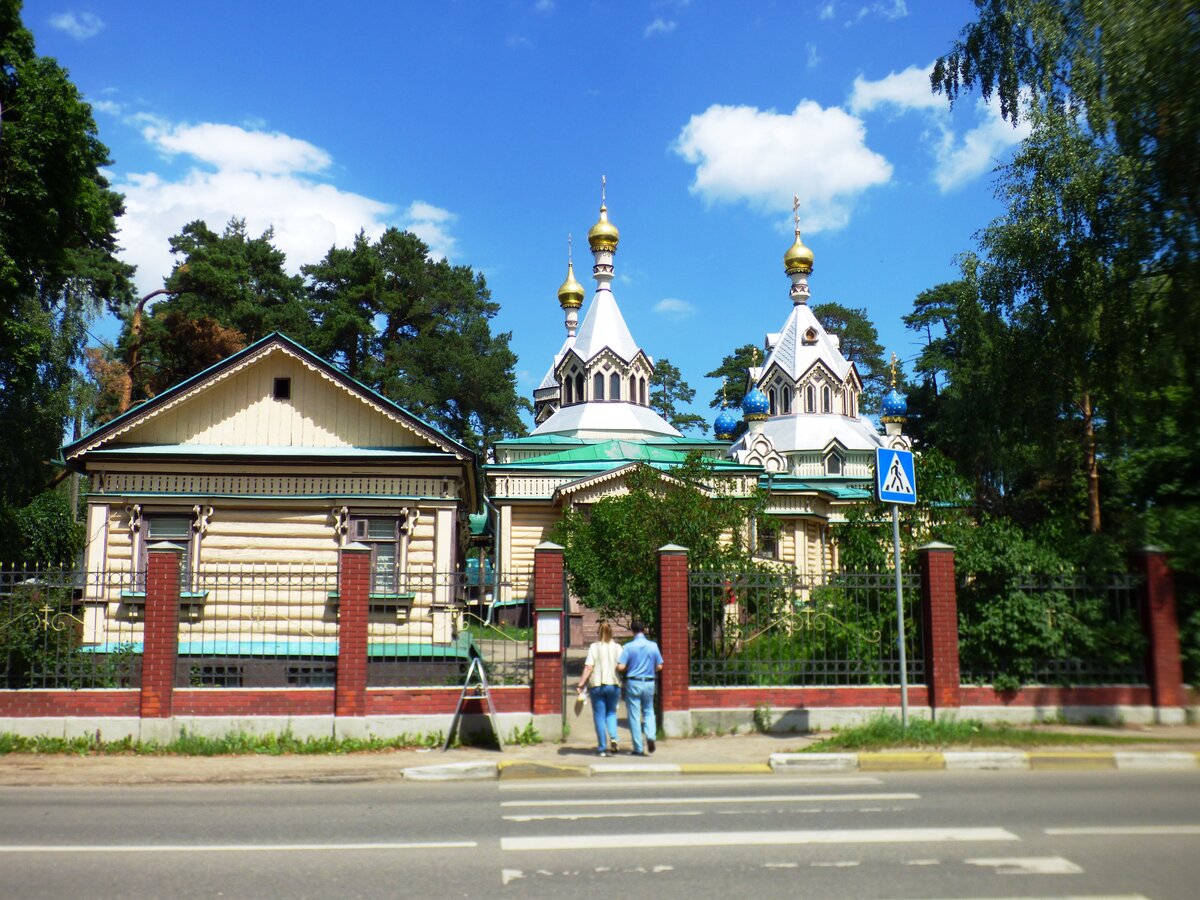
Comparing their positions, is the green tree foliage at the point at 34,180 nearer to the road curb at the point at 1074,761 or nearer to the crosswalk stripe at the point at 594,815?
the crosswalk stripe at the point at 594,815

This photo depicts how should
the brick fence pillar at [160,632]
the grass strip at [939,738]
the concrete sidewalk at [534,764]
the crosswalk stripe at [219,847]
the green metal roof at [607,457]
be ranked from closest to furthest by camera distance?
1. the crosswalk stripe at [219,847]
2. the concrete sidewalk at [534,764]
3. the grass strip at [939,738]
4. the brick fence pillar at [160,632]
5. the green metal roof at [607,457]

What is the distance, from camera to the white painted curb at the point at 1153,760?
11.5 meters

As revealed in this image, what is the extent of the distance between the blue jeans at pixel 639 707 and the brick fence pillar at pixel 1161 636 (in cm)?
761

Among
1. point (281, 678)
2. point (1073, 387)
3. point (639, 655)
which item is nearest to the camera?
point (639, 655)

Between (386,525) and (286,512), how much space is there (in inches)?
75.1

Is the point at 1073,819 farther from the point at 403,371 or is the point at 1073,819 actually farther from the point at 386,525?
the point at 403,371

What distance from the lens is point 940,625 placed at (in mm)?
14031

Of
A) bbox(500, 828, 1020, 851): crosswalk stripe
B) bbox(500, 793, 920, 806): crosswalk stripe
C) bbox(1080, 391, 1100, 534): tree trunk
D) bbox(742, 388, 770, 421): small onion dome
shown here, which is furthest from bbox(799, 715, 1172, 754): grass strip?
bbox(742, 388, 770, 421): small onion dome

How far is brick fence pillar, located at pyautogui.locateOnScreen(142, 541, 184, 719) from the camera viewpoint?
12.9 meters

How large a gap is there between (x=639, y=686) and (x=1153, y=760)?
243 inches

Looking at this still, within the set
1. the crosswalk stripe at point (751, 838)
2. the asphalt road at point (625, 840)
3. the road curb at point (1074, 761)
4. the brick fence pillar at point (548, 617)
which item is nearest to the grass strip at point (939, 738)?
the road curb at point (1074, 761)

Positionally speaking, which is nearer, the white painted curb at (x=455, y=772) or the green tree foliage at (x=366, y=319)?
the white painted curb at (x=455, y=772)

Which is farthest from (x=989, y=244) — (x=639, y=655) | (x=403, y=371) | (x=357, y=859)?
(x=403, y=371)

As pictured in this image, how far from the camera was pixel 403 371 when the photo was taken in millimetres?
56531
